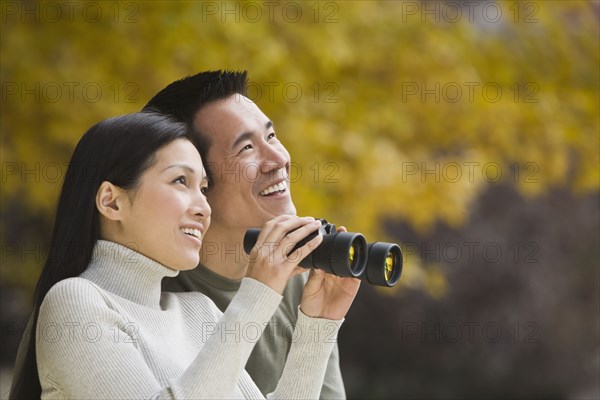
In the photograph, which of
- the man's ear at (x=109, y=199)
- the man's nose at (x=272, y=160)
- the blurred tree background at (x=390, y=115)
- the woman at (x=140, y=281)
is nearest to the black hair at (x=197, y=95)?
the man's nose at (x=272, y=160)

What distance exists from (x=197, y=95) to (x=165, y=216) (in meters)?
0.78

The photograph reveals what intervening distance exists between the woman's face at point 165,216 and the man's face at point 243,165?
582 millimetres

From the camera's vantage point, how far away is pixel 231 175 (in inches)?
102

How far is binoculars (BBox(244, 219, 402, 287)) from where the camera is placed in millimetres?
2027

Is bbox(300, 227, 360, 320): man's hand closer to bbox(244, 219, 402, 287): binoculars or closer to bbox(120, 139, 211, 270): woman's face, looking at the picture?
bbox(244, 219, 402, 287): binoculars

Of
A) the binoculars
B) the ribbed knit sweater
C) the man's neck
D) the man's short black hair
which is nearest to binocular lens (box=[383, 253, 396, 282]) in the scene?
the binoculars

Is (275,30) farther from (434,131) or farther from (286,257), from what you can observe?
(286,257)

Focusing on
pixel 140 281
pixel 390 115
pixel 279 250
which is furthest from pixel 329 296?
pixel 390 115

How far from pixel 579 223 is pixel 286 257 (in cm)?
684

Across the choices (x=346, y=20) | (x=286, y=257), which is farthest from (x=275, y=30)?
(x=286, y=257)

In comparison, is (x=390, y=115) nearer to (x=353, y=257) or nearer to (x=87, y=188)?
(x=353, y=257)

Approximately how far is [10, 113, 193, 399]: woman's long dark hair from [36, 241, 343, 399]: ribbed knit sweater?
0.16 ft

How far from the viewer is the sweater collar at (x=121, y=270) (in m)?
1.93

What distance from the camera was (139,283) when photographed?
1964mm
